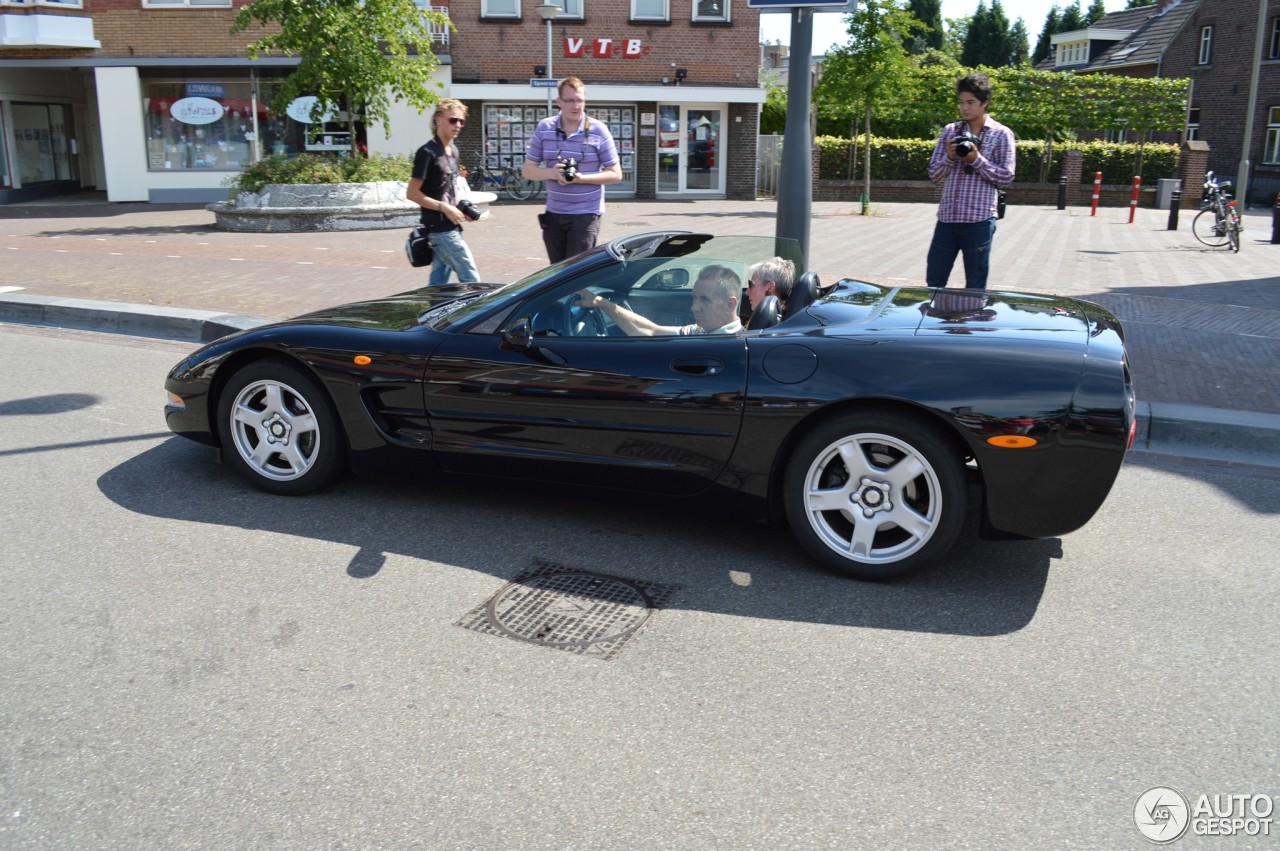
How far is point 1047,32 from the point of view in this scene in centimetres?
6188

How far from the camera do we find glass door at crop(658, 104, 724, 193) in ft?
88.3

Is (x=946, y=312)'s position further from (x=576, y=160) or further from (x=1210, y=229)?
(x=1210, y=229)

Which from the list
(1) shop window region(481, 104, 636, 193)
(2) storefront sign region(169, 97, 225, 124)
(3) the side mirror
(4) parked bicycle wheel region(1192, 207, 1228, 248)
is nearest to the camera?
(3) the side mirror

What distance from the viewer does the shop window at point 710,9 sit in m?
26.2

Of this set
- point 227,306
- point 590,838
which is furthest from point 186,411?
point 227,306

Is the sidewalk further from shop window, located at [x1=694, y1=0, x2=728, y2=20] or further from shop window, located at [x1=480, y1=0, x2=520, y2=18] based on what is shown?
shop window, located at [x1=694, y1=0, x2=728, y2=20]

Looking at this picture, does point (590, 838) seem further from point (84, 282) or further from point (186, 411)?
point (84, 282)

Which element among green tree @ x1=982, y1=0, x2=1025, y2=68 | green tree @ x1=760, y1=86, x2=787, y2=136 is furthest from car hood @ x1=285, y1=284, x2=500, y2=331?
green tree @ x1=982, y1=0, x2=1025, y2=68

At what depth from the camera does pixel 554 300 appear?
4531 millimetres

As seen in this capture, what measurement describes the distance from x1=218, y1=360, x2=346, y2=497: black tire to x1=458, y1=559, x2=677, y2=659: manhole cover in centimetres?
125

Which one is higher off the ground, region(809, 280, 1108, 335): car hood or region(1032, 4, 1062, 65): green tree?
region(1032, 4, 1062, 65): green tree

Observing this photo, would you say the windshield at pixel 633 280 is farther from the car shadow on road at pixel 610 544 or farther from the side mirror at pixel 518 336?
the car shadow on road at pixel 610 544

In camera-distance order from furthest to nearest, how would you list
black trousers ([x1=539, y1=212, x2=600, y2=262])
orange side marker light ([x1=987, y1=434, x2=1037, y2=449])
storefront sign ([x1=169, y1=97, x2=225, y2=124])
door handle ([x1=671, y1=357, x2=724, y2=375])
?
storefront sign ([x1=169, y1=97, x2=225, y2=124]) < black trousers ([x1=539, y1=212, x2=600, y2=262]) < door handle ([x1=671, y1=357, x2=724, y2=375]) < orange side marker light ([x1=987, y1=434, x2=1037, y2=449])

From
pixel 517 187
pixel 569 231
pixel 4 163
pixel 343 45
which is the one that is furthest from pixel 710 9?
pixel 569 231
